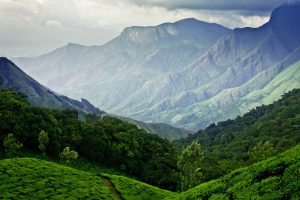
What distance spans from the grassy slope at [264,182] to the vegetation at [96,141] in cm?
9110

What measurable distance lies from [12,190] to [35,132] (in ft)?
212

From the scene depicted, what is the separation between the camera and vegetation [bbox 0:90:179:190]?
126m

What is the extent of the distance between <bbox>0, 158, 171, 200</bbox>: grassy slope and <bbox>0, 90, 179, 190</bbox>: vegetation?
45.6 m

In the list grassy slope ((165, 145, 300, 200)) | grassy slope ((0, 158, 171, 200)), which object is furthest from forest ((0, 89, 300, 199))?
grassy slope ((165, 145, 300, 200))

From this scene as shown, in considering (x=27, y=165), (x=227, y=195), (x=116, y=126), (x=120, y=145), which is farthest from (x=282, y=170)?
(x=116, y=126)

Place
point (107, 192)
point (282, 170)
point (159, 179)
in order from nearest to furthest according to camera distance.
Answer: point (282, 170), point (107, 192), point (159, 179)

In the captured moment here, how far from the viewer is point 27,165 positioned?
253 feet

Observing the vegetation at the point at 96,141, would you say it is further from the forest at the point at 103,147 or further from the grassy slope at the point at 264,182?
the grassy slope at the point at 264,182

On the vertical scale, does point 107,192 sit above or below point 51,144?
below

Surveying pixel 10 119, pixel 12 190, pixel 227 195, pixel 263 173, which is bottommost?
pixel 12 190

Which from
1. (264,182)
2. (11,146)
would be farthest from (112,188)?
(264,182)

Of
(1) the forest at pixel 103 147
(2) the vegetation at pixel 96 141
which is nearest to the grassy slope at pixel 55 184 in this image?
(1) the forest at pixel 103 147

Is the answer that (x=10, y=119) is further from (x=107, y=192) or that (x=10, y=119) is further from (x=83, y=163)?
(x=107, y=192)

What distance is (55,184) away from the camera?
70.1 metres
